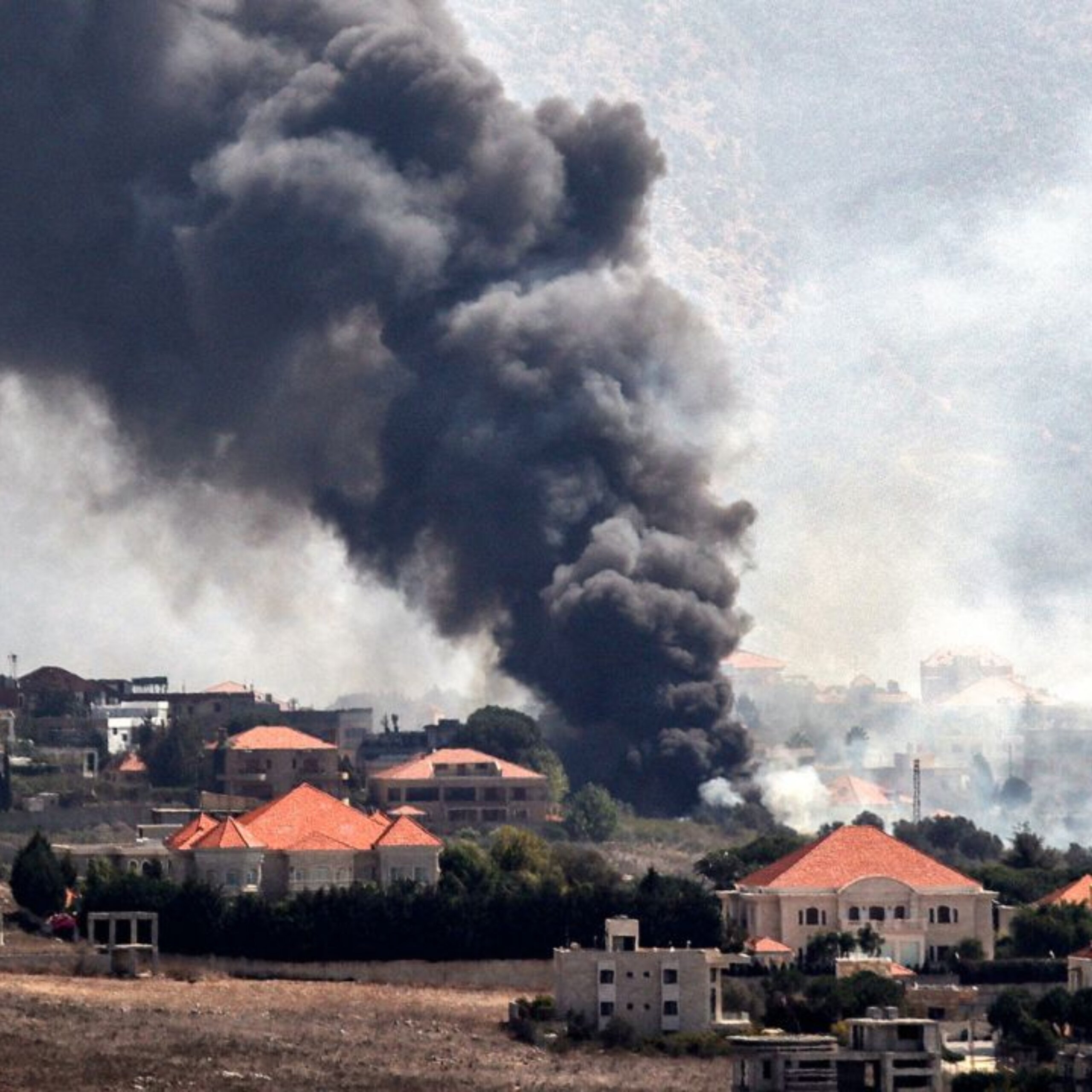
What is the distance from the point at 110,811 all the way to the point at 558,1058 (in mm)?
43888

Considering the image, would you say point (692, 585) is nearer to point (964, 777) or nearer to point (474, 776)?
point (474, 776)

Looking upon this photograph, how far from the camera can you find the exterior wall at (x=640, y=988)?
104 metres

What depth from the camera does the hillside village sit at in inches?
4055

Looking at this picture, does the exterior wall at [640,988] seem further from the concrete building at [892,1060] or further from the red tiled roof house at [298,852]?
the red tiled roof house at [298,852]

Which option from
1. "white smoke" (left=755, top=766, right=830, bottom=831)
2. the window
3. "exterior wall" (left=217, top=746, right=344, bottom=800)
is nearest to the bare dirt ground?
the window

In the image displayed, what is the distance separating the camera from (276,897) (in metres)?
117

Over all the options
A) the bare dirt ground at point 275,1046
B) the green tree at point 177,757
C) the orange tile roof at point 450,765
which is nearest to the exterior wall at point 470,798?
the orange tile roof at point 450,765

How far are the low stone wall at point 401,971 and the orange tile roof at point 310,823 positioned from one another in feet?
30.3

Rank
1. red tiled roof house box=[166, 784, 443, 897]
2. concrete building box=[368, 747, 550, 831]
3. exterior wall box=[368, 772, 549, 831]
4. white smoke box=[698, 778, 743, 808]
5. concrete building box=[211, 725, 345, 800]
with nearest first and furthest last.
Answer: red tiled roof house box=[166, 784, 443, 897], exterior wall box=[368, 772, 549, 831], concrete building box=[368, 747, 550, 831], white smoke box=[698, 778, 743, 808], concrete building box=[211, 725, 345, 800]

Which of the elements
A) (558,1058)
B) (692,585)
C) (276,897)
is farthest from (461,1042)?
(692,585)

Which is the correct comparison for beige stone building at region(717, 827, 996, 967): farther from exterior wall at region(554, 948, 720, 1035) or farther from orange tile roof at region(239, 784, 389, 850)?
orange tile roof at region(239, 784, 389, 850)

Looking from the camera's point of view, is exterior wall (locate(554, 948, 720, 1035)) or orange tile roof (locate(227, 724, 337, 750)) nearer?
exterior wall (locate(554, 948, 720, 1035))

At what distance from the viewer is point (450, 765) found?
148m

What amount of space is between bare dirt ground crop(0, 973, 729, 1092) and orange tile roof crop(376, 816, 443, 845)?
12.5 metres
